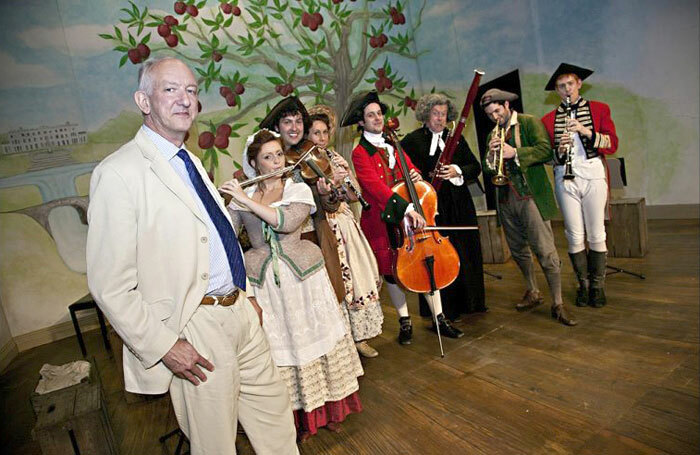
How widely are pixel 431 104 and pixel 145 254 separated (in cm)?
265

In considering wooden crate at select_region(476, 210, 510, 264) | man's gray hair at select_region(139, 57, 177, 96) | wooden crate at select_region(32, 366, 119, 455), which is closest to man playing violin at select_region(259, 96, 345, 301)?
man's gray hair at select_region(139, 57, 177, 96)

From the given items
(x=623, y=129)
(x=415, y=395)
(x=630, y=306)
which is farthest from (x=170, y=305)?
(x=623, y=129)

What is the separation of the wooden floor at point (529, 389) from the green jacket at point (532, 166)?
907mm

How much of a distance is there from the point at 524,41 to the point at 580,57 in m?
0.83

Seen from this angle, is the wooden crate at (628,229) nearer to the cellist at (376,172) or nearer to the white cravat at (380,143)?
the cellist at (376,172)

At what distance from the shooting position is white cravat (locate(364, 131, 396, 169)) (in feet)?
10.3

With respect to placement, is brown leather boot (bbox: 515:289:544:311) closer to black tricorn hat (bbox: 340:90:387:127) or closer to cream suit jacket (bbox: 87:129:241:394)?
black tricorn hat (bbox: 340:90:387:127)

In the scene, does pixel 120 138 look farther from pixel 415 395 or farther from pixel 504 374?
pixel 504 374

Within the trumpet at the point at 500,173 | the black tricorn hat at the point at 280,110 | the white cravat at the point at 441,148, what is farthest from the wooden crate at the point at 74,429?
the trumpet at the point at 500,173

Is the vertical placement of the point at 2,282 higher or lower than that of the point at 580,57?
lower

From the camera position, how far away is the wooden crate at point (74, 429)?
1.80 m

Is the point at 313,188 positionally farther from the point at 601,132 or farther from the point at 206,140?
the point at 206,140

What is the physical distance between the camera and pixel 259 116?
19.4ft

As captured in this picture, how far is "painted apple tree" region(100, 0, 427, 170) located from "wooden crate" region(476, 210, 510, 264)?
232cm
